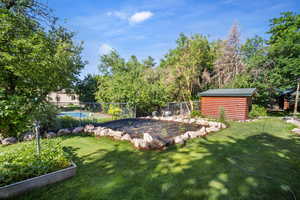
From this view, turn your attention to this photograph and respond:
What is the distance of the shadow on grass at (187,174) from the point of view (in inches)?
79.4

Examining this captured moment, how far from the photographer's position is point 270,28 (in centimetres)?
1255

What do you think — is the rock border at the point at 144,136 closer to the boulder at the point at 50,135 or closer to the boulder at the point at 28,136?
the boulder at the point at 50,135

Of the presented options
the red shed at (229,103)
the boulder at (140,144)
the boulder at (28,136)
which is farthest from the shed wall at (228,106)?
the boulder at (28,136)

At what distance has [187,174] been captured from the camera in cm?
252

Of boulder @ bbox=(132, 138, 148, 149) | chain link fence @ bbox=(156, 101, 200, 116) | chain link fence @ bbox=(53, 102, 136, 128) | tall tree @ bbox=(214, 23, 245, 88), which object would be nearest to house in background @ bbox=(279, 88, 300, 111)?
tall tree @ bbox=(214, 23, 245, 88)

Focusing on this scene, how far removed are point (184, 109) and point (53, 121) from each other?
9.05 m

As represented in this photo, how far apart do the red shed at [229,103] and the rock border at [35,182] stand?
25.6ft

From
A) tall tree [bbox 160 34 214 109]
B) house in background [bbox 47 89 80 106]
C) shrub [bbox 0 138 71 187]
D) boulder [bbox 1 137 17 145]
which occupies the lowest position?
boulder [bbox 1 137 17 145]

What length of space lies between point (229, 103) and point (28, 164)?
976 centimetres

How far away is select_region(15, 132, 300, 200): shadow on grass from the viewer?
6.62 feet

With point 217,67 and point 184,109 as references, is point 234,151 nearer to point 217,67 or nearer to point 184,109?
point 184,109

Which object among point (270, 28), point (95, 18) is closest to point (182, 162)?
point (95, 18)

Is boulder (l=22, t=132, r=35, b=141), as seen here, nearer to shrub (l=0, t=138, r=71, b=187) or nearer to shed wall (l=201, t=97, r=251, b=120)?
shrub (l=0, t=138, r=71, b=187)

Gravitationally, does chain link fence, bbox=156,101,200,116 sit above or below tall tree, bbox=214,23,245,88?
below
